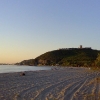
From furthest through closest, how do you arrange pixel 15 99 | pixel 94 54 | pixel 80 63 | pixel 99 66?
pixel 94 54 → pixel 80 63 → pixel 99 66 → pixel 15 99

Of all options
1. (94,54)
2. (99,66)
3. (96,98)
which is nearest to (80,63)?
(94,54)

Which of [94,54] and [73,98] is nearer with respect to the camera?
[73,98]

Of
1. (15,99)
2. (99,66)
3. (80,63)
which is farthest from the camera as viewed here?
(80,63)

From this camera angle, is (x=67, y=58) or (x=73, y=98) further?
(x=67, y=58)

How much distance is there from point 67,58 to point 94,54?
24019 mm

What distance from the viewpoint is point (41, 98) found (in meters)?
12.7

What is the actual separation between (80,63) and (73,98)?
152451mm

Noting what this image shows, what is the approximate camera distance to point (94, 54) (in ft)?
629

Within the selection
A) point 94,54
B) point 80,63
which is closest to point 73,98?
point 80,63

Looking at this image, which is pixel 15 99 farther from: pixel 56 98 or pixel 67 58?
pixel 67 58

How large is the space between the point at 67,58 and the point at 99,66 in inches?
5060

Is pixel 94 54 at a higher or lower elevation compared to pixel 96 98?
higher

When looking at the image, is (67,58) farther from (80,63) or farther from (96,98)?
(96,98)

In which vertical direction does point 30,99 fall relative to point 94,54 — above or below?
below
